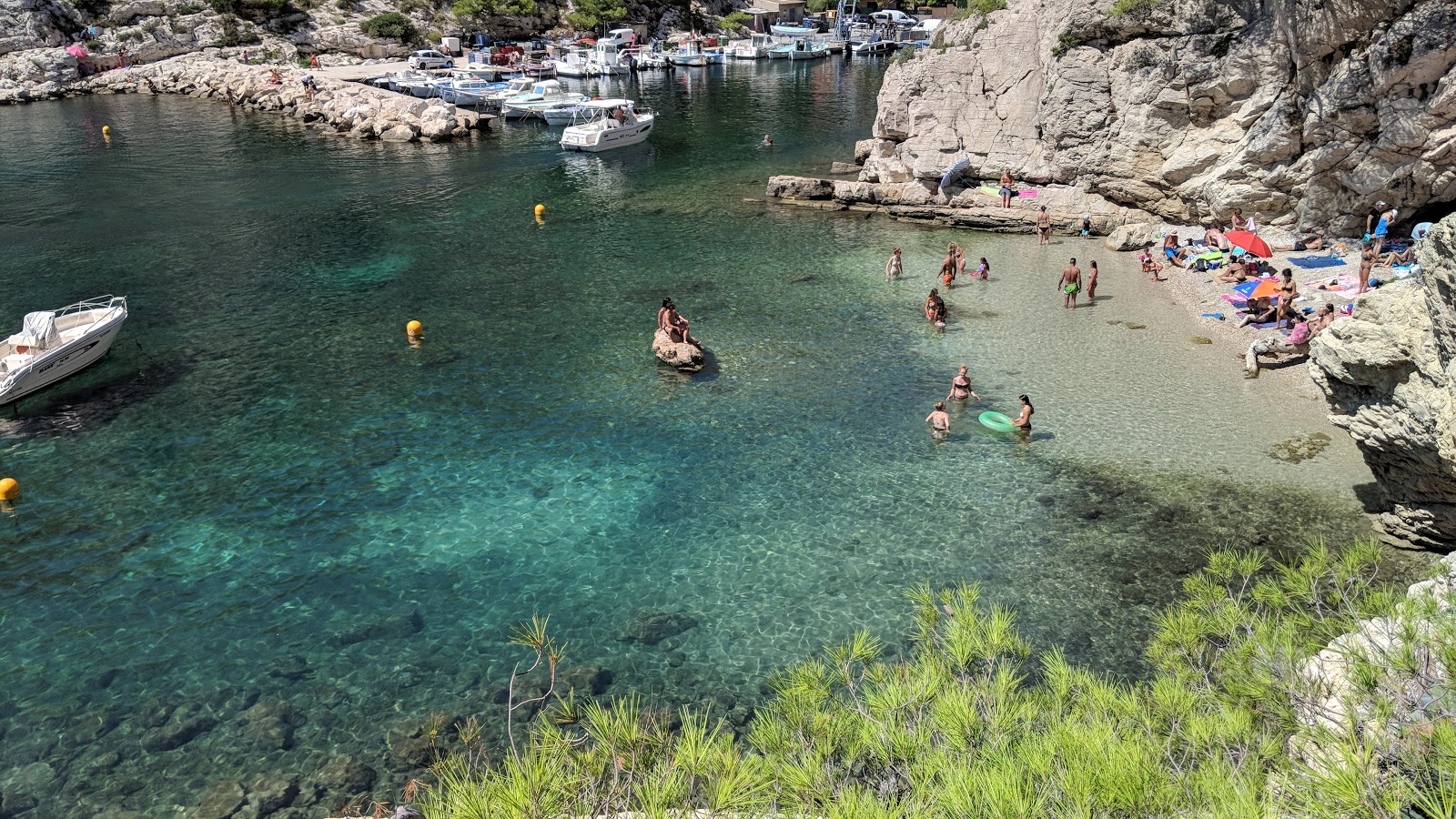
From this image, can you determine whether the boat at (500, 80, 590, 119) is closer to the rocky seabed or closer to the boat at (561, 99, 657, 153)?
the rocky seabed

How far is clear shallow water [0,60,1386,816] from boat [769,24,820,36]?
3474 inches

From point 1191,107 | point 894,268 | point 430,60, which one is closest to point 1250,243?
point 1191,107

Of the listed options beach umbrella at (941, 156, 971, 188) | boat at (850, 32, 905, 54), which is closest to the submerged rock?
beach umbrella at (941, 156, 971, 188)

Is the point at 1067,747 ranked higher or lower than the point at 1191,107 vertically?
lower

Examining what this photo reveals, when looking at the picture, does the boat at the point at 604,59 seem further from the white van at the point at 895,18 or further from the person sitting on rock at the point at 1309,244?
the person sitting on rock at the point at 1309,244

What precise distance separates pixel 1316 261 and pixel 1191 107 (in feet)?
28.9

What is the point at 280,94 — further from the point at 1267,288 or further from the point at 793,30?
the point at 1267,288

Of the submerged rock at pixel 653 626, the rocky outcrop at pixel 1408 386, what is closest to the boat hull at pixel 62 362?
the submerged rock at pixel 653 626

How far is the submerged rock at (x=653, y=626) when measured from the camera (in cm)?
1560

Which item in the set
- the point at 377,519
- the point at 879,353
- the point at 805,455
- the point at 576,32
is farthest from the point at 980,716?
the point at 576,32

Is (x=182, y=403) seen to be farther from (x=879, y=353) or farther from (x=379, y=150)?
(x=379, y=150)

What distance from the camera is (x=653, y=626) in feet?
52.1

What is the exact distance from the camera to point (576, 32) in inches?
4318

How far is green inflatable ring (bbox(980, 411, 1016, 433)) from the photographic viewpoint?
21750mm
